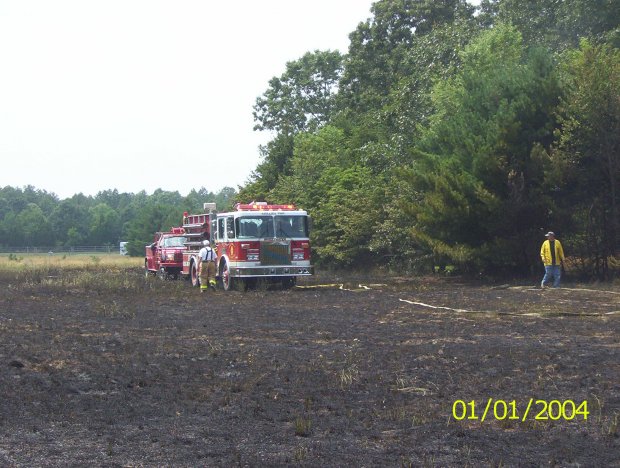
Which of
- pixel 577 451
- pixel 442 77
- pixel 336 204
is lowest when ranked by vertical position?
pixel 577 451

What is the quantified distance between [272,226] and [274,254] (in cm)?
97

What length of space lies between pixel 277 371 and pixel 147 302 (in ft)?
50.7

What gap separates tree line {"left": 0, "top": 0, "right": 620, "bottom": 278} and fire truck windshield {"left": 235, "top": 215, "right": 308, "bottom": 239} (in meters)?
4.82

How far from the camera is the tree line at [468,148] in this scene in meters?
34.7

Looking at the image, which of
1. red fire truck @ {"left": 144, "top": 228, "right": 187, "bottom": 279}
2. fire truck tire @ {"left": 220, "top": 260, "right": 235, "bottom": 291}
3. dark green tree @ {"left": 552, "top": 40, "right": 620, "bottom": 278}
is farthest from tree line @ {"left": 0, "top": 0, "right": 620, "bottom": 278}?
red fire truck @ {"left": 144, "top": 228, "right": 187, "bottom": 279}

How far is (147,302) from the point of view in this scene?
2870 centimetres

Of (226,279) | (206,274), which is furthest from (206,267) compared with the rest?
(226,279)

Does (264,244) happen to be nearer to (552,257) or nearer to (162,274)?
(552,257)

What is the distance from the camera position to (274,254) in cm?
Result: 3306

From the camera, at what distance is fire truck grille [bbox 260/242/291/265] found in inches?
1299

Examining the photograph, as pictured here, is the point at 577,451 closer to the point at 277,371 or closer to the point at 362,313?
the point at 277,371

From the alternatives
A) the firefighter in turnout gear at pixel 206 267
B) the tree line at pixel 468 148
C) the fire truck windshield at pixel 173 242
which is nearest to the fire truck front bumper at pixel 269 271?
the firefighter in turnout gear at pixel 206 267

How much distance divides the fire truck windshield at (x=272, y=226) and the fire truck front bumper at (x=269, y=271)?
40.2 inches

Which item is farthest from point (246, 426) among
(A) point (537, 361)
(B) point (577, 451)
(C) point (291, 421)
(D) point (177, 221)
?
(D) point (177, 221)
